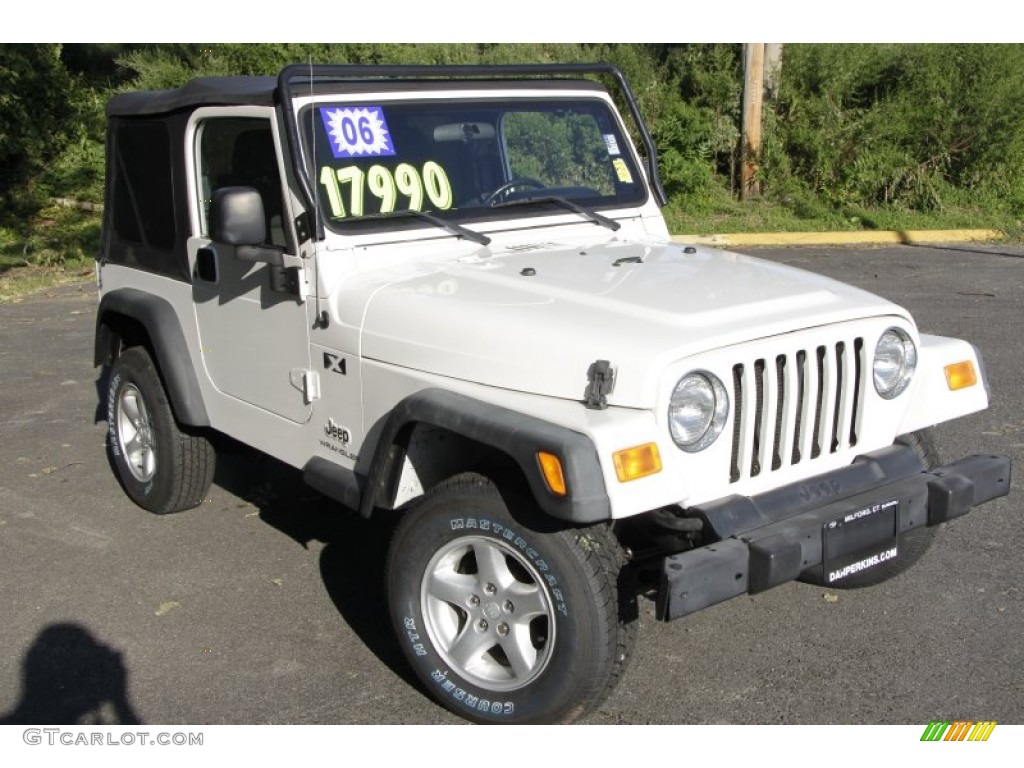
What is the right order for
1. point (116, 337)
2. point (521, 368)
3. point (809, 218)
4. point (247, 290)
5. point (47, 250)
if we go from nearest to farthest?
point (521, 368), point (247, 290), point (116, 337), point (47, 250), point (809, 218)

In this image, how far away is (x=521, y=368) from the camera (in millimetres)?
3426

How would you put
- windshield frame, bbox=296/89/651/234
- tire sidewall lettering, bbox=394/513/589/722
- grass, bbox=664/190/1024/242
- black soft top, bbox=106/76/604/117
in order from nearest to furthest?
tire sidewall lettering, bbox=394/513/589/722, windshield frame, bbox=296/89/651/234, black soft top, bbox=106/76/604/117, grass, bbox=664/190/1024/242

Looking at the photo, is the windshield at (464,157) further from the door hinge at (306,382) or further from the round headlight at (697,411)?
the round headlight at (697,411)

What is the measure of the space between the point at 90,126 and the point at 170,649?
1642cm

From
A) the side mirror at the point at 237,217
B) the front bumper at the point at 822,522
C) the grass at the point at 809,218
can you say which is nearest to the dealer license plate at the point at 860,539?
the front bumper at the point at 822,522

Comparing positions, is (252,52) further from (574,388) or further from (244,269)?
(574,388)

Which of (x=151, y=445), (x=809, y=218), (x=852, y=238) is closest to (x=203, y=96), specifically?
(x=151, y=445)

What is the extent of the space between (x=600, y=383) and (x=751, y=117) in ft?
45.8

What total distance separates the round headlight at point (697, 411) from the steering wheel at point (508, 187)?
164 cm

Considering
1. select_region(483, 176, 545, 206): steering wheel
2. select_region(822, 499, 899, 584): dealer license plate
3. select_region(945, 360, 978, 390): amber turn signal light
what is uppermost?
select_region(483, 176, 545, 206): steering wheel

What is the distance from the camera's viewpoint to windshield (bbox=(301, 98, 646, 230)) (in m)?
4.23

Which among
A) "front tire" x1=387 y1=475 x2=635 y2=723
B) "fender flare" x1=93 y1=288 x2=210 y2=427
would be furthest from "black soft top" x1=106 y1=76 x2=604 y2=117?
"front tire" x1=387 y1=475 x2=635 y2=723

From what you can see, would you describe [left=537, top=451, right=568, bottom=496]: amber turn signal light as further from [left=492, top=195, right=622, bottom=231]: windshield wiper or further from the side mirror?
[left=492, top=195, right=622, bottom=231]: windshield wiper

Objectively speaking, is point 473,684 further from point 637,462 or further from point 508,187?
point 508,187
